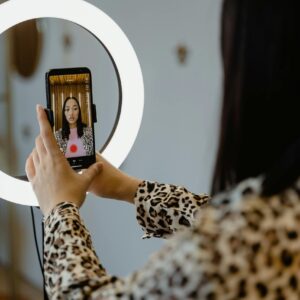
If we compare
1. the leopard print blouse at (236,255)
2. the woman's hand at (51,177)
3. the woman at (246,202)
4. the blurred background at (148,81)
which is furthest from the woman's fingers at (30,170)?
the blurred background at (148,81)

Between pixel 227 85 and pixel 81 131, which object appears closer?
pixel 227 85

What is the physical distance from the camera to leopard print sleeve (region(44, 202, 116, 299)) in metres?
0.60

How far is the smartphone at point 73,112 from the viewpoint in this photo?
2.47ft

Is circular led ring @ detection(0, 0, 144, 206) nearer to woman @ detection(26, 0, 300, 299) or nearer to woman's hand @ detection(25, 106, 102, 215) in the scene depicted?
woman's hand @ detection(25, 106, 102, 215)

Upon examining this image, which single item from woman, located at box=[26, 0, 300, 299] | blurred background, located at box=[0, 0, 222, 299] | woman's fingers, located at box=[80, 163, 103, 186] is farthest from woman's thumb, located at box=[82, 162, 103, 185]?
blurred background, located at box=[0, 0, 222, 299]

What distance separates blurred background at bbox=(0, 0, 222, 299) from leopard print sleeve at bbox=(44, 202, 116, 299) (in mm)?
586

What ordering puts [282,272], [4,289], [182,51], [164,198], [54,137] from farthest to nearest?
1. [4,289]
2. [182,51]
3. [164,198]
4. [54,137]
5. [282,272]

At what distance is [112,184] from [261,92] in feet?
1.15

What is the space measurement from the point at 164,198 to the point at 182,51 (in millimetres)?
534

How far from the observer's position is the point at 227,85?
1.83 feet

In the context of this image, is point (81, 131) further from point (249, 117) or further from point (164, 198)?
point (249, 117)

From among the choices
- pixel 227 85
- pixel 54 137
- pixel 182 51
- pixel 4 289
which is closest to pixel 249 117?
pixel 227 85

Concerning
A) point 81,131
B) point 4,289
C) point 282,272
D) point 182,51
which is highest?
point 182,51

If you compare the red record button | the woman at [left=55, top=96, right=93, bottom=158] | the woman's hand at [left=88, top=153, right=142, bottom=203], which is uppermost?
the woman at [left=55, top=96, right=93, bottom=158]
